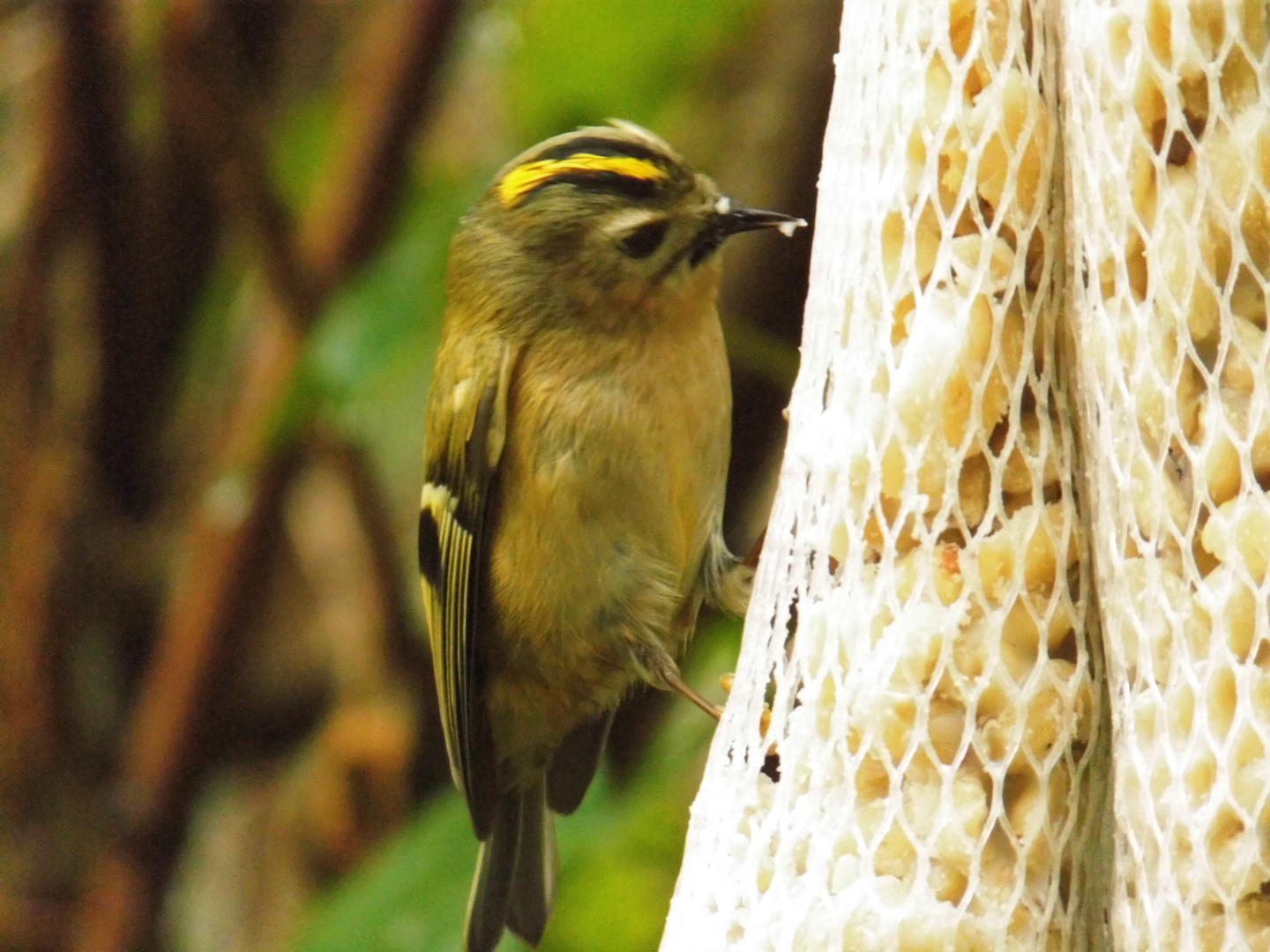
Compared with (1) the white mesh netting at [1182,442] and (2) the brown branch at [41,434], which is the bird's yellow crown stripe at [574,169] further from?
(2) the brown branch at [41,434]

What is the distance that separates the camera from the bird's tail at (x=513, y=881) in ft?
7.93

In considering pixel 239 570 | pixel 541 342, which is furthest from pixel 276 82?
pixel 541 342

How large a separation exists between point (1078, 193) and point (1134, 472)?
0.24m

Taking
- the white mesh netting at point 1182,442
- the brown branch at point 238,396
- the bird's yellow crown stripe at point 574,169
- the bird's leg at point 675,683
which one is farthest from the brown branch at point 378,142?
the white mesh netting at point 1182,442

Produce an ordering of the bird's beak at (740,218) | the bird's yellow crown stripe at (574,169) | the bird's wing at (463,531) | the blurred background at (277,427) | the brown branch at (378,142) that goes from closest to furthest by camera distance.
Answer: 1. the bird's beak at (740,218)
2. the bird's yellow crown stripe at (574,169)
3. the bird's wing at (463,531)
4. the blurred background at (277,427)
5. the brown branch at (378,142)

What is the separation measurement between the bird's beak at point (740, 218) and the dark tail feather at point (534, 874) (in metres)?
0.96

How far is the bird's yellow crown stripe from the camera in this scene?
221 centimetres

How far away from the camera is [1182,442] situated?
1.26m

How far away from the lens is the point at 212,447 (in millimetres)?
3941

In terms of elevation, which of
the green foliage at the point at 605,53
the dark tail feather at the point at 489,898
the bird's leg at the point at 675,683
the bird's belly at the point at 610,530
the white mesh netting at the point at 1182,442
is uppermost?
the green foliage at the point at 605,53

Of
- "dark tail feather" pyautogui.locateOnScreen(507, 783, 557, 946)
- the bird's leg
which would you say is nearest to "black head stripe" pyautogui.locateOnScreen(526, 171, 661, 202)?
the bird's leg

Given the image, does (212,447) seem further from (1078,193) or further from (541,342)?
(1078,193)

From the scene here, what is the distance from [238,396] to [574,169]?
171 centimetres

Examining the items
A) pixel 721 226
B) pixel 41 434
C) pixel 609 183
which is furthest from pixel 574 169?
pixel 41 434
